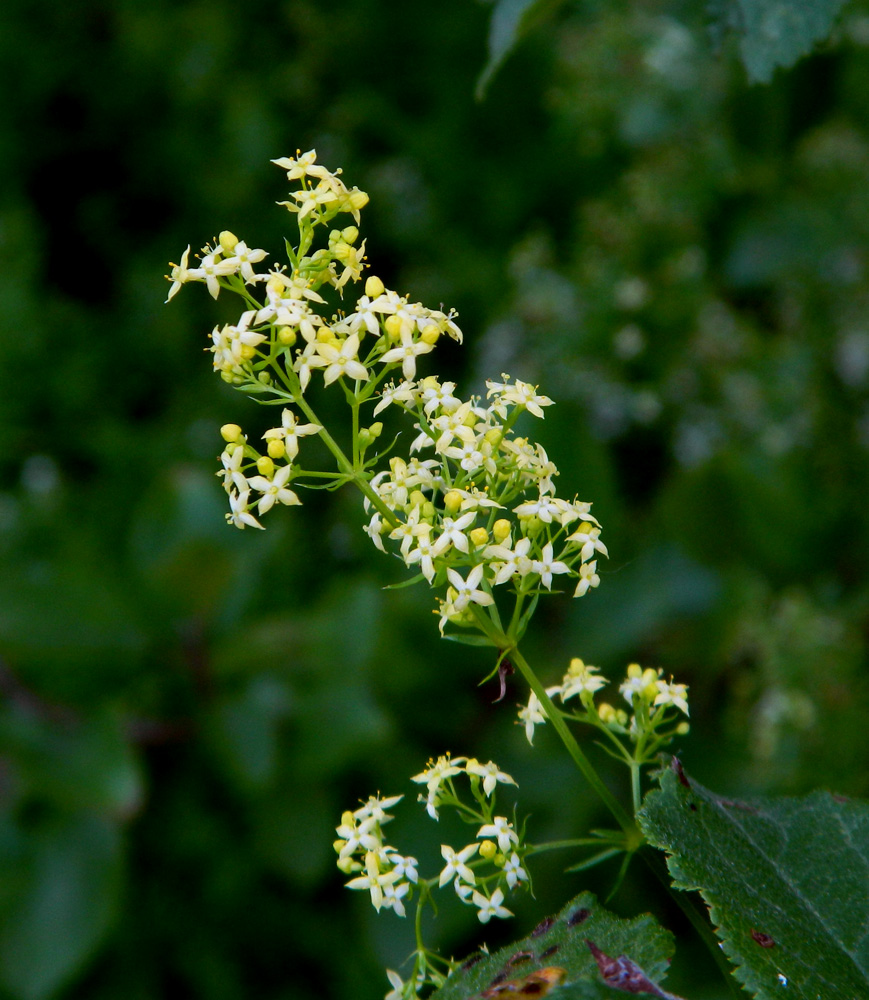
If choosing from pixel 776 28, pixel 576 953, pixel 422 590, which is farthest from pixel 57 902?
pixel 776 28

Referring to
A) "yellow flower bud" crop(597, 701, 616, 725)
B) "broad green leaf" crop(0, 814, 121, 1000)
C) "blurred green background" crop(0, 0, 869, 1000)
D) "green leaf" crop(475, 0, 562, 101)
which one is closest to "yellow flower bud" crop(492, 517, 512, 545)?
"yellow flower bud" crop(597, 701, 616, 725)

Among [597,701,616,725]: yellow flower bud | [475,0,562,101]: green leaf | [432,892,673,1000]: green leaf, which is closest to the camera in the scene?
[432,892,673,1000]: green leaf

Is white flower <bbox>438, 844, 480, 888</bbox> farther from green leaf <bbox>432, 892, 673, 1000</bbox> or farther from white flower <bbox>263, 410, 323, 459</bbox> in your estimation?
white flower <bbox>263, 410, 323, 459</bbox>

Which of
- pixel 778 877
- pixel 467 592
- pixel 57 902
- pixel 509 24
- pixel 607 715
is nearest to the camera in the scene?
pixel 467 592

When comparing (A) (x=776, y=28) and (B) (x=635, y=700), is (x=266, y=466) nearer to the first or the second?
(B) (x=635, y=700)

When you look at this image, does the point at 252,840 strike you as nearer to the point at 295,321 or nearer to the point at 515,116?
the point at 295,321

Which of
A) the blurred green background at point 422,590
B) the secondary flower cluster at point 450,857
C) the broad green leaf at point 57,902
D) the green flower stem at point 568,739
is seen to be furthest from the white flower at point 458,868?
the broad green leaf at point 57,902

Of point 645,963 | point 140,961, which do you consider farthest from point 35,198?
point 645,963
